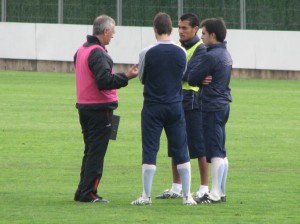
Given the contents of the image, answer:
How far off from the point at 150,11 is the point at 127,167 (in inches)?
937

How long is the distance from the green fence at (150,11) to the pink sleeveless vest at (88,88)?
25029 mm

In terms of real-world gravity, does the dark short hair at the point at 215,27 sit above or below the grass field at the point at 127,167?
above

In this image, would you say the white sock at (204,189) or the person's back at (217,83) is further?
the white sock at (204,189)

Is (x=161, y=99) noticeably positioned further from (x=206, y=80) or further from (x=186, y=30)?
(x=186, y=30)

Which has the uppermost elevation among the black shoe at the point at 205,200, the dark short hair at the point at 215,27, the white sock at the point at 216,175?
the dark short hair at the point at 215,27

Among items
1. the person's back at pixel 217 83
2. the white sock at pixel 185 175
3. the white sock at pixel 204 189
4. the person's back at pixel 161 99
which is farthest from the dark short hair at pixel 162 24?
the white sock at pixel 204 189

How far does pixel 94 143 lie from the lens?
1239 cm

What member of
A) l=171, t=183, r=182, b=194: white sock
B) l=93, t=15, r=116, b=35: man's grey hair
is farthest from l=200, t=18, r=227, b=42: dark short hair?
l=171, t=183, r=182, b=194: white sock

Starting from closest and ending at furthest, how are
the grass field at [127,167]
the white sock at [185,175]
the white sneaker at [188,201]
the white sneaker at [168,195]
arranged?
the grass field at [127,167], the white sock at [185,175], the white sneaker at [188,201], the white sneaker at [168,195]

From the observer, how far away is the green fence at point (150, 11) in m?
37.4

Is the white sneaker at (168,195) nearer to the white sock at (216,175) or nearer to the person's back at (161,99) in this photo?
the white sock at (216,175)

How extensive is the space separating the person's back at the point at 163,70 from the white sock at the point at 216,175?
838 millimetres

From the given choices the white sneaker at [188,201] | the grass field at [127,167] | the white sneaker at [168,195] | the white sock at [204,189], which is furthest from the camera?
the white sneaker at [168,195]

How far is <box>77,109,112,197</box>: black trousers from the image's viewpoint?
12383mm
